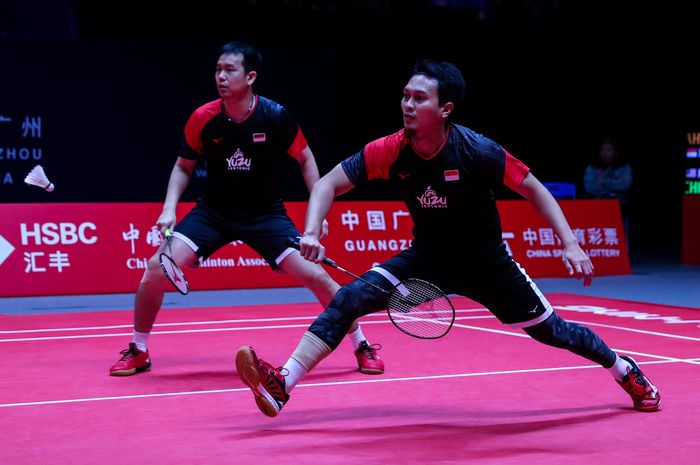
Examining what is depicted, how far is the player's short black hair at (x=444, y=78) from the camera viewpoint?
4.48 metres

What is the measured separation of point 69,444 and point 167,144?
1046 cm

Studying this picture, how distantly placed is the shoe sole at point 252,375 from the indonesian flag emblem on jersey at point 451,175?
3.66 ft

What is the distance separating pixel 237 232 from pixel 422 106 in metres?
1.79

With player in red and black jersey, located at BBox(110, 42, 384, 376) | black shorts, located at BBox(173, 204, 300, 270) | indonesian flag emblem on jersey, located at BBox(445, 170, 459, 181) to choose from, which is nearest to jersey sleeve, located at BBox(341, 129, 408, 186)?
indonesian flag emblem on jersey, located at BBox(445, 170, 459, 181)

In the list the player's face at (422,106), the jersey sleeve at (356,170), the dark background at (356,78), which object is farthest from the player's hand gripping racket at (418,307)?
the dark background at (356,78)

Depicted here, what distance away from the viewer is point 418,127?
4477 mm

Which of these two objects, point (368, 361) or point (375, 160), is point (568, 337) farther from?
point (368, 361)

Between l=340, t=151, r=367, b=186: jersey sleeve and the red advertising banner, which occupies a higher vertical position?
l=340, t=151, r=367, b=186: jersey sleeve

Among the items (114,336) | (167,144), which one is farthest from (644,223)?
(114,336)

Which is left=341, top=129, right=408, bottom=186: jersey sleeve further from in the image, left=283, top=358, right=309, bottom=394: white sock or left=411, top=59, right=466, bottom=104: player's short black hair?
left=283, top=358, right=309, bottom=394: white sock

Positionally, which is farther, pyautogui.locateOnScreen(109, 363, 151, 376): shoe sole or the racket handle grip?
pyautogui.locateOnScreen(109, 363, 151, 376): shoe sole

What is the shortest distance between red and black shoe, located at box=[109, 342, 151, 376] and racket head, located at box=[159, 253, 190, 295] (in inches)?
23.2

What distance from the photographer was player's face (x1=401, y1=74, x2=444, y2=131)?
175 inches

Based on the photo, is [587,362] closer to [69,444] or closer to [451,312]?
[451,312]
